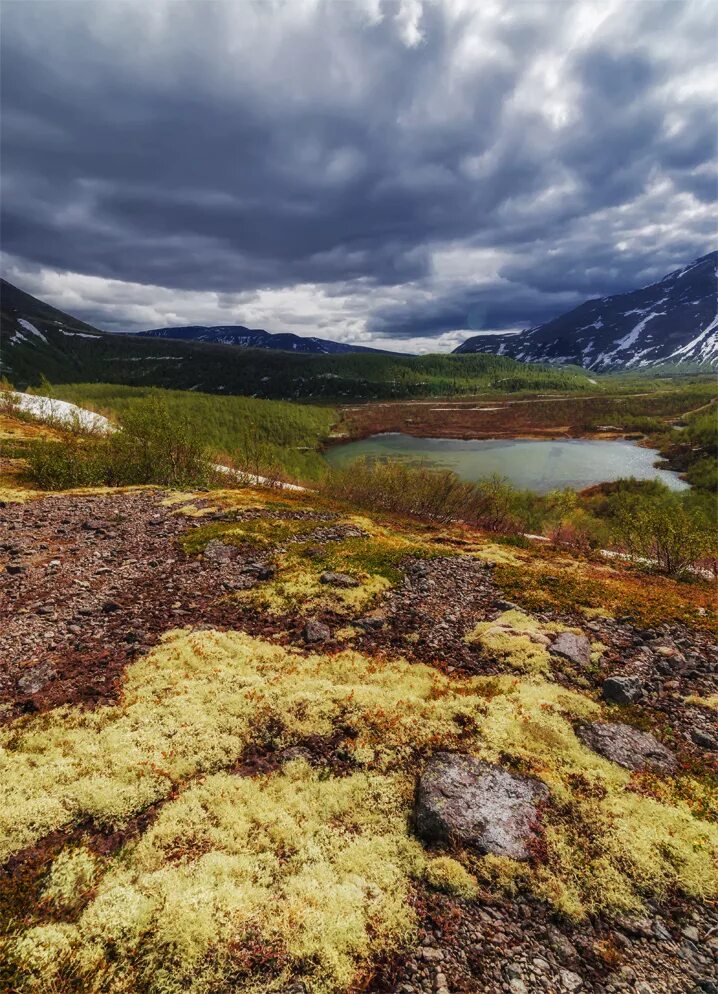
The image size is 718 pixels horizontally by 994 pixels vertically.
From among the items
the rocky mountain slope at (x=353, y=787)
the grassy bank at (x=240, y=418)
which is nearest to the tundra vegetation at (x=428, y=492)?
the rocky mountain slope at (x=353, y=787)

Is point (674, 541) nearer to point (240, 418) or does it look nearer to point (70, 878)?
point (70, 878)

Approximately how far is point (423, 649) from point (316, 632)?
10.5ft

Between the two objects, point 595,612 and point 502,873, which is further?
point 595,612

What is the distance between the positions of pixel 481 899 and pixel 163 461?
112 ft

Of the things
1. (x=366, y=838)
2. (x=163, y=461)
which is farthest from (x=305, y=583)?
(x=163, y=461)

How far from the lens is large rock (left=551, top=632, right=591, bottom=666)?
466 inches

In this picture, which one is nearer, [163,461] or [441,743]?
[441,743]

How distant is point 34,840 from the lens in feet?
22.5

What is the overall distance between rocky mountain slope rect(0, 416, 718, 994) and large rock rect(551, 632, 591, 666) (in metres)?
0.07

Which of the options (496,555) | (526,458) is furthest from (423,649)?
(526,458)

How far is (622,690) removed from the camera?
10.5 meters

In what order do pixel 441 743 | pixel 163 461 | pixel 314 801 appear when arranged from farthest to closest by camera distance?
pixel 163 461 < pixel 441 743 < pixel 314 801

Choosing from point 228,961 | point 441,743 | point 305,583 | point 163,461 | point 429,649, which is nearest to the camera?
point 228,961

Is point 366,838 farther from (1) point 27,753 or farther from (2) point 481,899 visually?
(1) point 27,753
